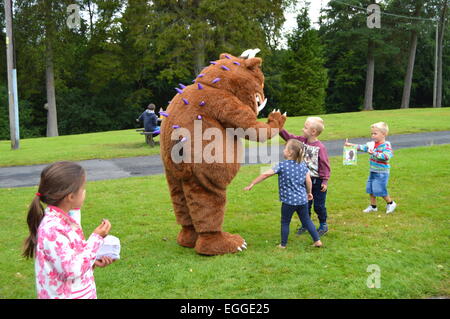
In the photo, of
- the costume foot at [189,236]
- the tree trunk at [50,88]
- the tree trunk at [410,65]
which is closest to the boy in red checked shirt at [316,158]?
the costume foot at [189,236]

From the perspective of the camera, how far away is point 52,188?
2.79 m

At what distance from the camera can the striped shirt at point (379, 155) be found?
7.02 m

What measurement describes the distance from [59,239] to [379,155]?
17.9 feet

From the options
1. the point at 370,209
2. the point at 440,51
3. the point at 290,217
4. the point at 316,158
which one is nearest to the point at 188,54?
the point at 440,51

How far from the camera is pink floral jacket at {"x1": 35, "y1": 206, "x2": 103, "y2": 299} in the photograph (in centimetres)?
273

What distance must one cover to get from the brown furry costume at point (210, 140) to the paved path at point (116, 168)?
4.16 m

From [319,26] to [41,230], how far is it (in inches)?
1680

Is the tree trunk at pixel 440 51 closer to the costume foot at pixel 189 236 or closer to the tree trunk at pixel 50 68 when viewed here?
the tree trunk at pixel 50 68

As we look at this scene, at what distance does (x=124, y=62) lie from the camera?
33938mm

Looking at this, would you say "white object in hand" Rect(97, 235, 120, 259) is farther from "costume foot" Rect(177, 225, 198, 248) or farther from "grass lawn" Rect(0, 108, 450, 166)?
"grass lawn" Rect(0, 108, 450, 166)

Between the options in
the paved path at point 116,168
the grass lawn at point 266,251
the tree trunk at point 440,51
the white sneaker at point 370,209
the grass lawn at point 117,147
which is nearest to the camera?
the grass lawn at point 266,251

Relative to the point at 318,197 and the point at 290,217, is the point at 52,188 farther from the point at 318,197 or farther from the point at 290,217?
the point at 318,197
